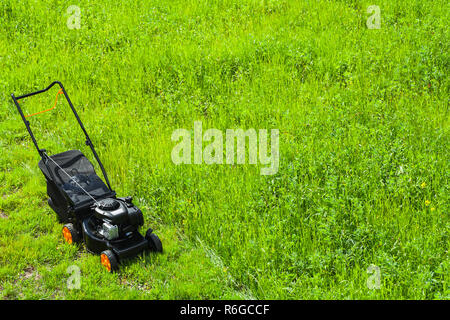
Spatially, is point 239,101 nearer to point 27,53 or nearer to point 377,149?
point 377,149

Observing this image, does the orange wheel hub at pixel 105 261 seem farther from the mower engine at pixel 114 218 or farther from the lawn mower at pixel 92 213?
the mower engine at pixel 114 218

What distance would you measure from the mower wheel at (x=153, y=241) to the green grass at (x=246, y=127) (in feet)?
0.36

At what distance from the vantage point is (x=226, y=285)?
4273 mm

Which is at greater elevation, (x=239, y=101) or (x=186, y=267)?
(x=239, y=101)

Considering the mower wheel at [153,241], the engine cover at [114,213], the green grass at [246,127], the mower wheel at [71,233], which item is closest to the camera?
the green grass at [246,127]

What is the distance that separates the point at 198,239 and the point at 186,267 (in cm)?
40

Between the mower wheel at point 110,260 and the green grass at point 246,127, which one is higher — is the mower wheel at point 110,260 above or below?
below

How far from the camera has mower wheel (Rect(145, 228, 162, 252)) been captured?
4.66 m

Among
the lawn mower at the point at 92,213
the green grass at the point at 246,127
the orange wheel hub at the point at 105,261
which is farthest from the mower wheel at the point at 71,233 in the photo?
the orange wheel hub at the point at 105,261

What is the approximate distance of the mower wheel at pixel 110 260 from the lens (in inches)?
172

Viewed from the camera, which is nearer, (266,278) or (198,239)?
(266,278)

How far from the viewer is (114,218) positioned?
4391 mm
